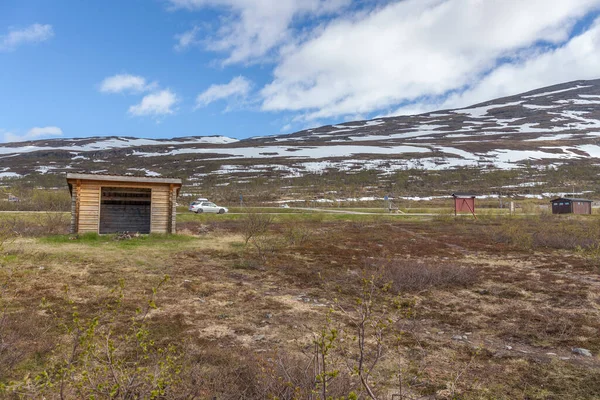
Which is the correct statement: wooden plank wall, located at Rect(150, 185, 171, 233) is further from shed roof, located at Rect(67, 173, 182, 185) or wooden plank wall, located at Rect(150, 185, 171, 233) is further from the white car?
the white car

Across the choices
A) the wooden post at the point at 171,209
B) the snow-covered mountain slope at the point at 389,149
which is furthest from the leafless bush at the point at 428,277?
the snow-covered mountain slope at the point at 389,149

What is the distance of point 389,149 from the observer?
316 ft

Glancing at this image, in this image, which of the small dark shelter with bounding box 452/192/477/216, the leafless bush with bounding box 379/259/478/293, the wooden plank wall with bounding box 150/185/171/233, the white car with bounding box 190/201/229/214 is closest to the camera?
the leafless bush with bounding box 379/259/478/293

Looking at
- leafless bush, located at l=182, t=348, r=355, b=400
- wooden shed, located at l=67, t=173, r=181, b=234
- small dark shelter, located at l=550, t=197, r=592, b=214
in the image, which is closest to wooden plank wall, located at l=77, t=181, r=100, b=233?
wooden shed, located at l=67, t=173, r=181, b=234

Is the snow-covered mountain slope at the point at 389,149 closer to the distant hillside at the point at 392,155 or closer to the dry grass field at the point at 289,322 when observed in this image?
the distant hillside at the point at 392,155

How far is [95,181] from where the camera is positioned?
49.9 feet

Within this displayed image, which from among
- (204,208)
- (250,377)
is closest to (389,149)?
(204,208)

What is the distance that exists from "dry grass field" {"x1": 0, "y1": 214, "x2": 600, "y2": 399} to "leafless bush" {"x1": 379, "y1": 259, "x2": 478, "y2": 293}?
0.05m

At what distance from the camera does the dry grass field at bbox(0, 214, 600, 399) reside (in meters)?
3.46

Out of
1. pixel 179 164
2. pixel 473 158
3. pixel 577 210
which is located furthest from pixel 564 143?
pixel 179 164

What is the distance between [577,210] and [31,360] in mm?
45212

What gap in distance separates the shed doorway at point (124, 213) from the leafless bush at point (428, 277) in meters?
14.0

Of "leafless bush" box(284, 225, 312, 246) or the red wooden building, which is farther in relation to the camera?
the red wooden building

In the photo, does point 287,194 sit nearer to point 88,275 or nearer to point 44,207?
point 44,207
